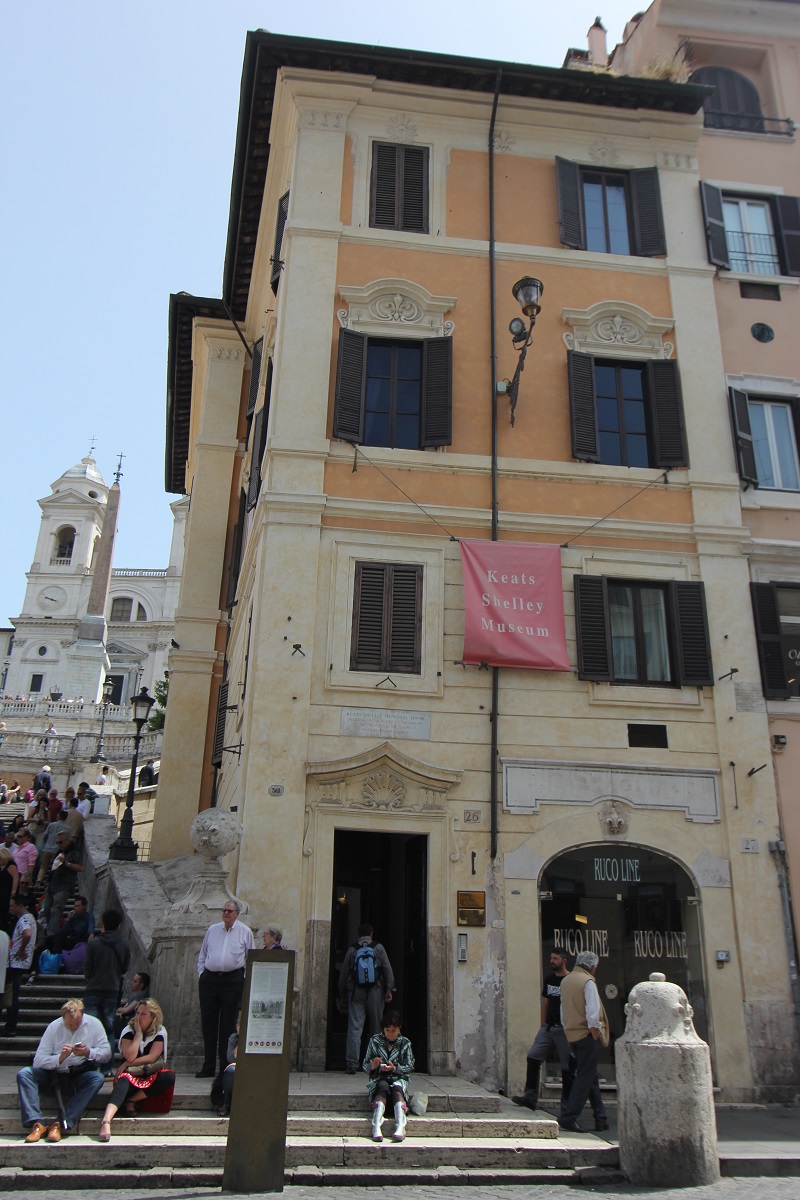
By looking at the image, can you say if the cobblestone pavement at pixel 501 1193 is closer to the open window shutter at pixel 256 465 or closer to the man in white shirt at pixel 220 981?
the man in white shirt at pixel 220 981

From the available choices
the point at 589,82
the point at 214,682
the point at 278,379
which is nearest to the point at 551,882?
the point at 278,379

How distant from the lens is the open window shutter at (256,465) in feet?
55.8

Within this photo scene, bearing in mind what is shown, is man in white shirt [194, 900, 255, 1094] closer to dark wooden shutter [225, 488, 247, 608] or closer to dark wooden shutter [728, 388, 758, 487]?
dark wooden shutter [728, 388, 758, 487]

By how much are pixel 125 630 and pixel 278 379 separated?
80.8 meters

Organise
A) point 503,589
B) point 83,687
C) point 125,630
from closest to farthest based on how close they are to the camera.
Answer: point 503,589, point 83,687, point 125,630

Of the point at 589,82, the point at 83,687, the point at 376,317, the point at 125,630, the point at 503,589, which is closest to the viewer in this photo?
the point at 503,589

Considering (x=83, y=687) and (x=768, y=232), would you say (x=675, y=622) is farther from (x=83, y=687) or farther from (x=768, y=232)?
(x=83, y=687)

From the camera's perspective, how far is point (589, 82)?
55.3ft

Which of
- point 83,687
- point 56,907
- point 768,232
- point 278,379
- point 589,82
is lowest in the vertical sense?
point 56,907

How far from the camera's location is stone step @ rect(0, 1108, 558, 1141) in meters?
8.91

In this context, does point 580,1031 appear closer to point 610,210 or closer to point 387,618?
point 387,618

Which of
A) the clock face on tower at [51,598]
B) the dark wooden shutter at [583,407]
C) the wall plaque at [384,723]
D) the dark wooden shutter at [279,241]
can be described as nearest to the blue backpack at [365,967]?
the wall plaque at [384,723]

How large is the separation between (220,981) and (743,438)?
10776mm

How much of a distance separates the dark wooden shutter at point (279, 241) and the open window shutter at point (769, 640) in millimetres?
8903
